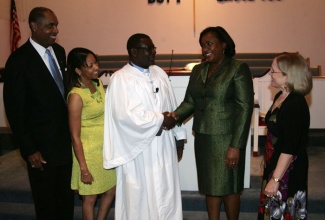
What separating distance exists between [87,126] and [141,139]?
0.38 meters

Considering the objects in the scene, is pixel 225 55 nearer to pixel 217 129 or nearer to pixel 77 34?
pixel 217 129

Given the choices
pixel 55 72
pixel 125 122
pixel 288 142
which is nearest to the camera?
pixel 288 142

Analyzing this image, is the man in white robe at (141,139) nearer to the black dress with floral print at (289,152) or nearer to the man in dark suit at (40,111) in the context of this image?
the man in dark suit at (40,111)

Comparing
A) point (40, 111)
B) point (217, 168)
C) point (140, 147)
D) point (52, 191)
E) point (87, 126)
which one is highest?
point (40, 111)

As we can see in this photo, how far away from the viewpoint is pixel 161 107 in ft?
8.08

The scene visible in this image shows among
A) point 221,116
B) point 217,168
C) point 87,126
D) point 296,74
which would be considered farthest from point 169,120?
point 296,74

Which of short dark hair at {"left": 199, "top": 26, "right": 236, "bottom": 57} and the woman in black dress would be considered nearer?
the woman in black dress

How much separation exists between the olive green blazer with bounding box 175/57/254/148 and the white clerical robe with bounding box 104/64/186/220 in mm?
247

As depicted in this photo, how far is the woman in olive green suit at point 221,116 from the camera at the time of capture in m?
2.36

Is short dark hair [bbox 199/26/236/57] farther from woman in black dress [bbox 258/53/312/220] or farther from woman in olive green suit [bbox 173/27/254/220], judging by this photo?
woman in black dress [bbox 258/53/312/220]

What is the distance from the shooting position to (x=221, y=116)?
2393 mm

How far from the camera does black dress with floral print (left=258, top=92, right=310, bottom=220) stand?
204 centimetres

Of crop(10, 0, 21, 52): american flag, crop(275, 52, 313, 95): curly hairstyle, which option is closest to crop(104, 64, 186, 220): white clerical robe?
crop(275, 52, 313, 95): curly hairstyle

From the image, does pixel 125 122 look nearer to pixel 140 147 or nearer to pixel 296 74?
pixel 140 147
